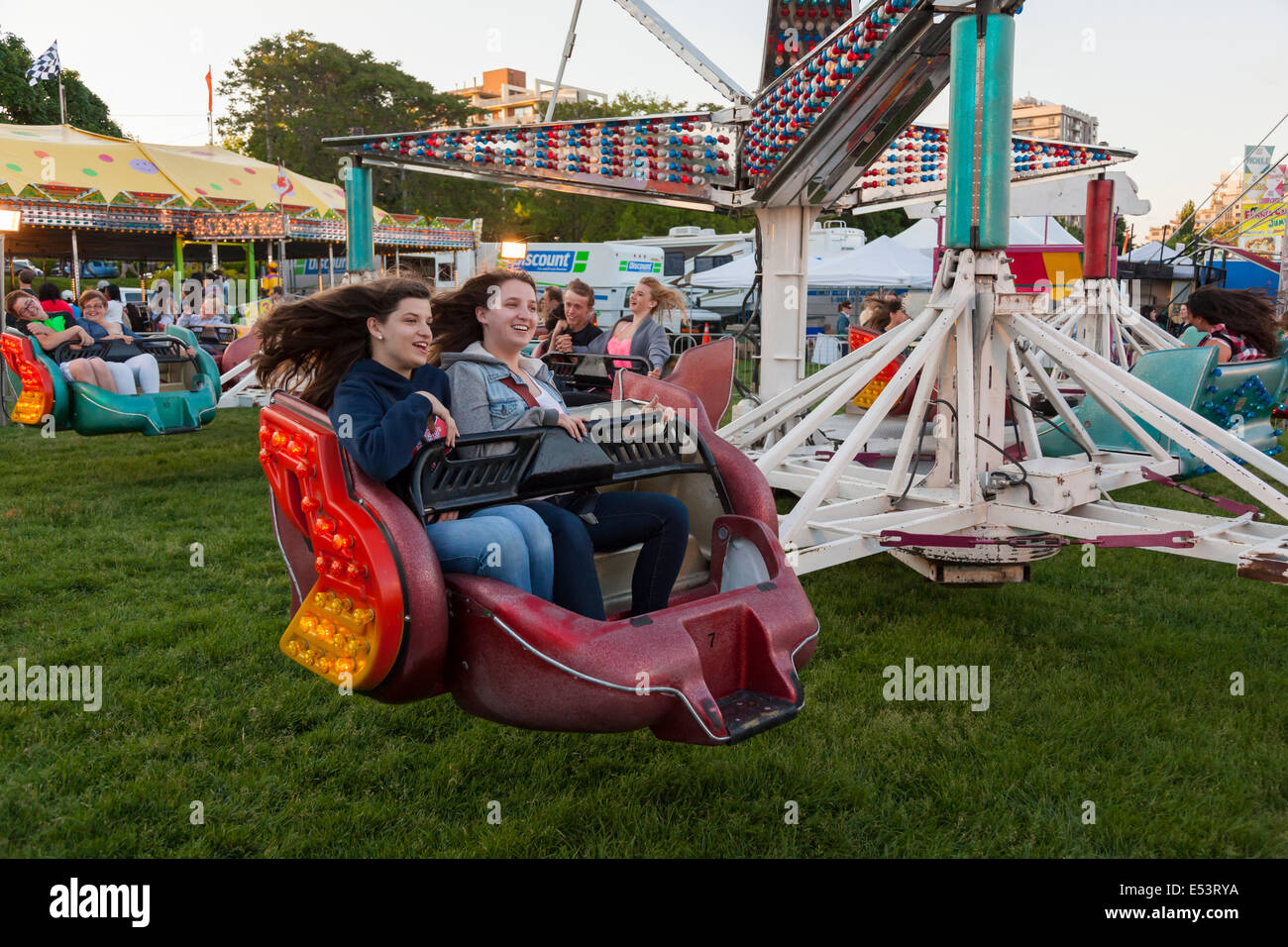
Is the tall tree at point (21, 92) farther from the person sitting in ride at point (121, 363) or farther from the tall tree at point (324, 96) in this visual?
the person sitting in ride at point (121, 363)

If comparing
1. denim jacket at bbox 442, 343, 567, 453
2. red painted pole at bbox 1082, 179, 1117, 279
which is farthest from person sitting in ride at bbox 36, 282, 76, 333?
red painted pole at bbox 1082, 179, 1117, 279

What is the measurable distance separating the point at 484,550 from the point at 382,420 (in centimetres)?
41

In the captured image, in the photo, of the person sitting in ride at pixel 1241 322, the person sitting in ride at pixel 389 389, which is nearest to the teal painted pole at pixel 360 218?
the person sitting in ride at pixel 389 389

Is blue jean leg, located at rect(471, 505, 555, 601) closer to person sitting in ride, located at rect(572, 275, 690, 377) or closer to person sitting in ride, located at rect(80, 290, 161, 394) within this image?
person sitting in ride, located at rect(572, 275, 690, 377)

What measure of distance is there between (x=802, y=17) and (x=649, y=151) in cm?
140

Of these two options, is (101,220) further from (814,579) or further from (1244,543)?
(1244,543)

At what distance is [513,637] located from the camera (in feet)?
7.86

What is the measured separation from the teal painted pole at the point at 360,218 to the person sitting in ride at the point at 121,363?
8.07 ft

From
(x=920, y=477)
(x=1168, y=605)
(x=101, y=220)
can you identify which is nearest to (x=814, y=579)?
(x=920, y=477)

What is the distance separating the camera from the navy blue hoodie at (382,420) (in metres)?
2.46

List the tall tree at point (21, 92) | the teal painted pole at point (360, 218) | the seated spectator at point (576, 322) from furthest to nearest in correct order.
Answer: the tall tree at point (21, 92)
the seated spectator at point (576, 322)
the teal painted pole at point (360, 218)

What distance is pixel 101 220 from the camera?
69.9 ft

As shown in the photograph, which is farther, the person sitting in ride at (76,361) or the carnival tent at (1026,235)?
the carnival tent at (1026,235)

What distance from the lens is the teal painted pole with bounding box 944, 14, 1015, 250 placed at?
163 inches
